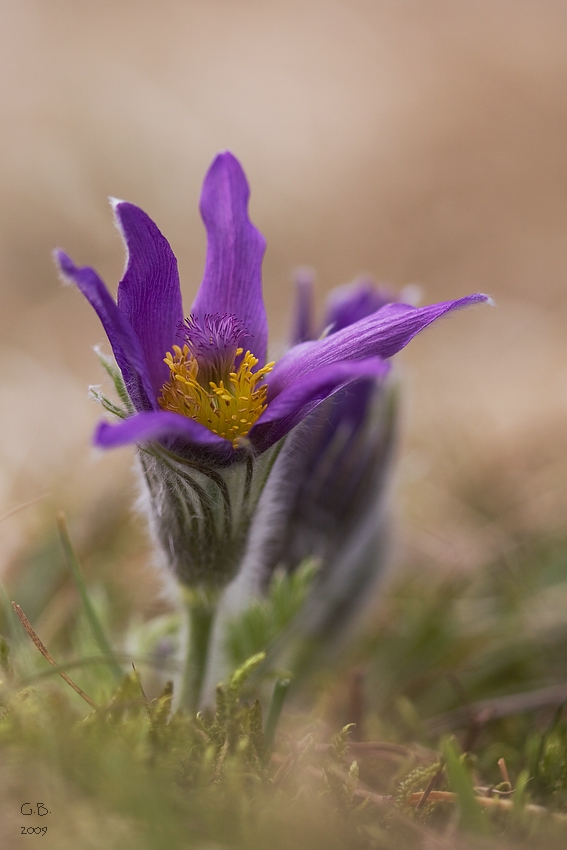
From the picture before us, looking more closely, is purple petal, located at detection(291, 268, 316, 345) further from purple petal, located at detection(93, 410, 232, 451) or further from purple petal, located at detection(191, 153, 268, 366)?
purple petal, located at detection(93, 410, 232, 451)

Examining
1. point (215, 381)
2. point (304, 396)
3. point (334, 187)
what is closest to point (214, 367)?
point (215, 381)

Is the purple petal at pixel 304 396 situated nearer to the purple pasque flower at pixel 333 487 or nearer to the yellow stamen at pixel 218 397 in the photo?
the yellow stamen at pixel 218 397

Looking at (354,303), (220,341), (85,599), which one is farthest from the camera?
(354,303)

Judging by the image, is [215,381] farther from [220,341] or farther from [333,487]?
[333,487]

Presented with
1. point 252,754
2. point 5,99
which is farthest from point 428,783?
point 5,99

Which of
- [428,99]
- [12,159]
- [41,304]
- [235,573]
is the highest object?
[428,99]

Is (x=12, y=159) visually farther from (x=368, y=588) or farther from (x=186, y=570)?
(x=186, y=570)

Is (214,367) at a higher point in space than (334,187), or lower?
lower
